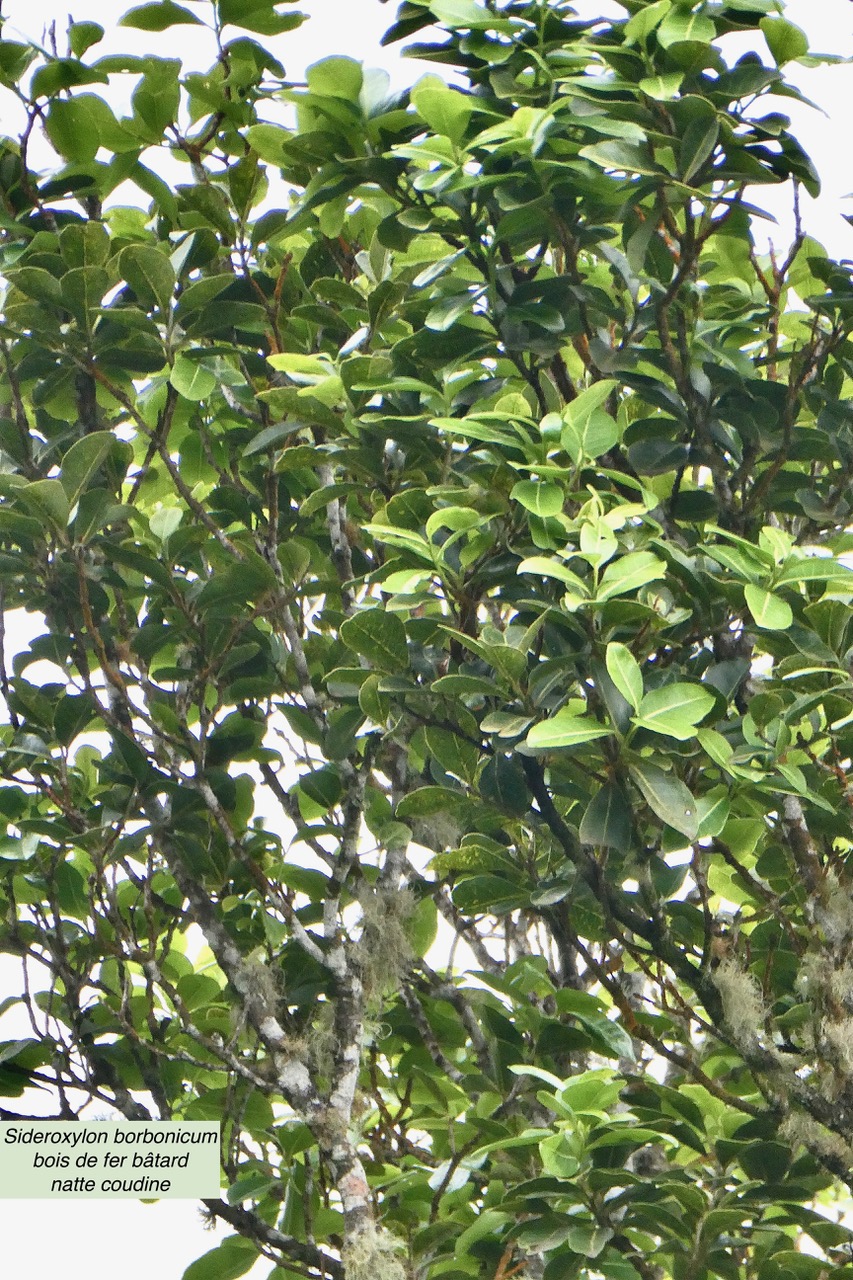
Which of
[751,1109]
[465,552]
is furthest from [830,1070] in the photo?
[465,552]

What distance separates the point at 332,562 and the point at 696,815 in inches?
25.4

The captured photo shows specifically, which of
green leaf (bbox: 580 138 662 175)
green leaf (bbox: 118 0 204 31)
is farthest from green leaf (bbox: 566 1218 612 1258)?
green leaf (bbox: 118 0 204 31)

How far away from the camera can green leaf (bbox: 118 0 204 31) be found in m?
1.55

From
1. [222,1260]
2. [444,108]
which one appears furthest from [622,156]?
[222,1260]

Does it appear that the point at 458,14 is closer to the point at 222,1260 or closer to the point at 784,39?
the point at 784,39

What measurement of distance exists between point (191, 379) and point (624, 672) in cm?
60

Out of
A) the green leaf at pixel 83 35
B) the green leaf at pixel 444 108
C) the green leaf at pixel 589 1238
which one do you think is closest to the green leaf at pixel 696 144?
the green leaf at pixel 444 108

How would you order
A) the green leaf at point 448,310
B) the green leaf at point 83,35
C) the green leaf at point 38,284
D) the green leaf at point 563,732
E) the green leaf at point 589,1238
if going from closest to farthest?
the green leaf at point 563,732
the green leaf at point 589,1238
the green leaf at point 448,310
the green leaf at point 38,284
the green leaf at point 83,35

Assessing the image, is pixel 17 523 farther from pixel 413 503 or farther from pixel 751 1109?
pixel 751 1109

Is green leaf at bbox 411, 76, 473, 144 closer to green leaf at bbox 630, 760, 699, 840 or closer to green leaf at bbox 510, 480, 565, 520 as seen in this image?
green leaf at bbox 510, 480, 565, 520

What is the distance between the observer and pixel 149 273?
59.3 inches

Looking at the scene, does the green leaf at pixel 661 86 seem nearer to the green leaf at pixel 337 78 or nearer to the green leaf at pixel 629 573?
the green leaf at pixel 337 78
